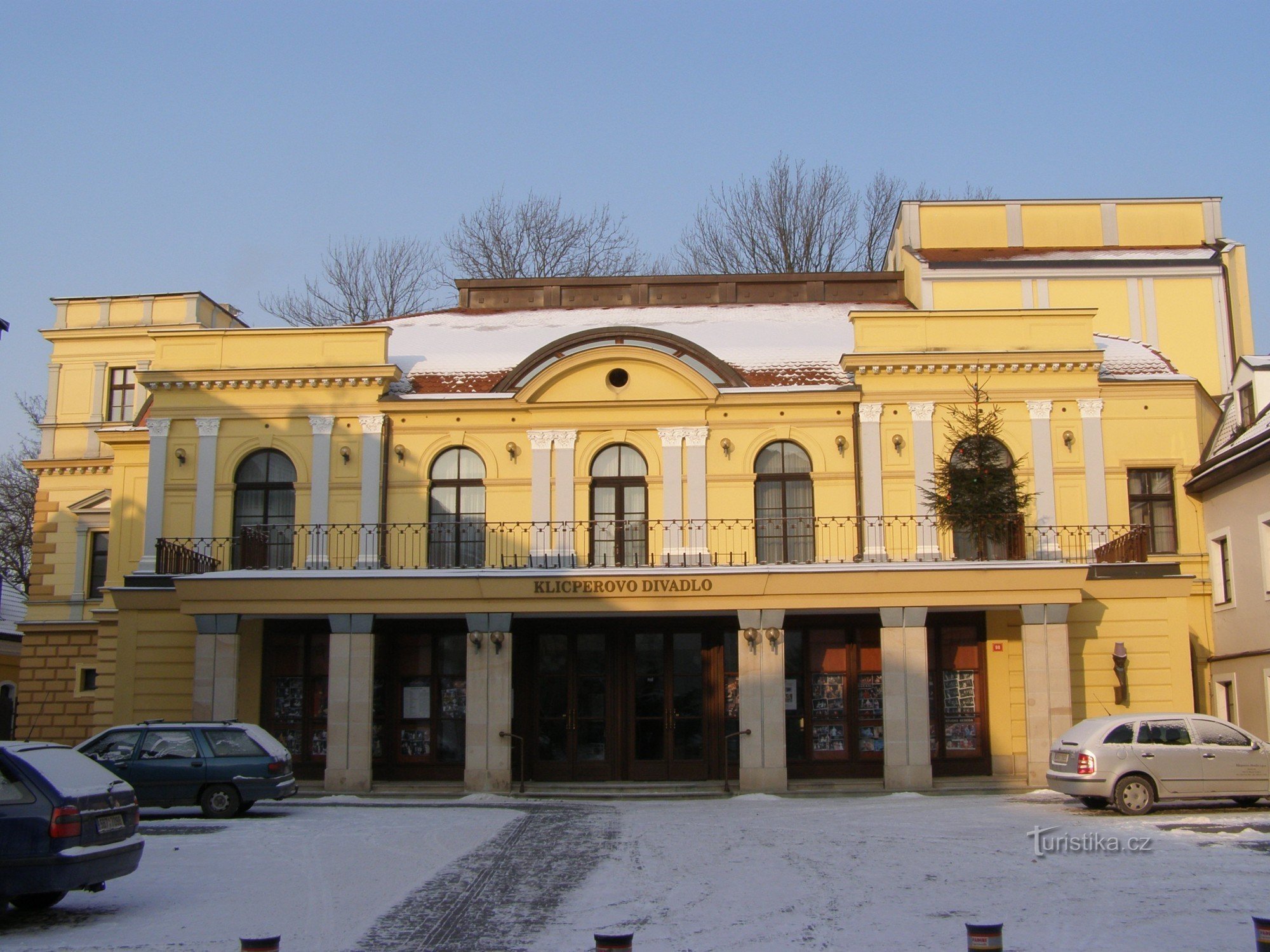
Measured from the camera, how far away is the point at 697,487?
978 inches

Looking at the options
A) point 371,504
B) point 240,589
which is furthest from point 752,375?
point 240,589

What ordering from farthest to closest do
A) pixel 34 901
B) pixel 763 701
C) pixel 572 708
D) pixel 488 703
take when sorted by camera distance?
pixel 572 708, pixel 488 703, pixel 763 701, pixel 34 901

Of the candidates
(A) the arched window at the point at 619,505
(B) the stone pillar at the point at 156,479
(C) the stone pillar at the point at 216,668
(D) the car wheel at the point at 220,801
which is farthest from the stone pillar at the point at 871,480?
(B) the stone pillar at the point at 156,479

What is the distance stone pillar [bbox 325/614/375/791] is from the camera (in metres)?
22.7

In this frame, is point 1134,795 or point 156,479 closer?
point 1134,795

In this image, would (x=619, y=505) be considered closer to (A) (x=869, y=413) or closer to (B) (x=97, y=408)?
(A) (x=869, y=413)

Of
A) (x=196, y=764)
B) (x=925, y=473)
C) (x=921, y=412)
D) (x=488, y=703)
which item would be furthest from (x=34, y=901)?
(x=921, y=412)

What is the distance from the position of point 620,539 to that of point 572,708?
3.34m

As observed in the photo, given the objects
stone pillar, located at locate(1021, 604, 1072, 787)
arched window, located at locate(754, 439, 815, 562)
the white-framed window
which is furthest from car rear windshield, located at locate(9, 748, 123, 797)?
the white-framed window

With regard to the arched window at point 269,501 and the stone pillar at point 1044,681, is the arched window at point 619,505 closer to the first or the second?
the arched window at point 269,501

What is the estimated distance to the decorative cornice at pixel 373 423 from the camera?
25375mm

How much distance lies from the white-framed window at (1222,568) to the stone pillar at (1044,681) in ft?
13.7

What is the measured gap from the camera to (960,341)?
25.3 meters

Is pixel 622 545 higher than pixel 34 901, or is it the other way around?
pixel 622 545
